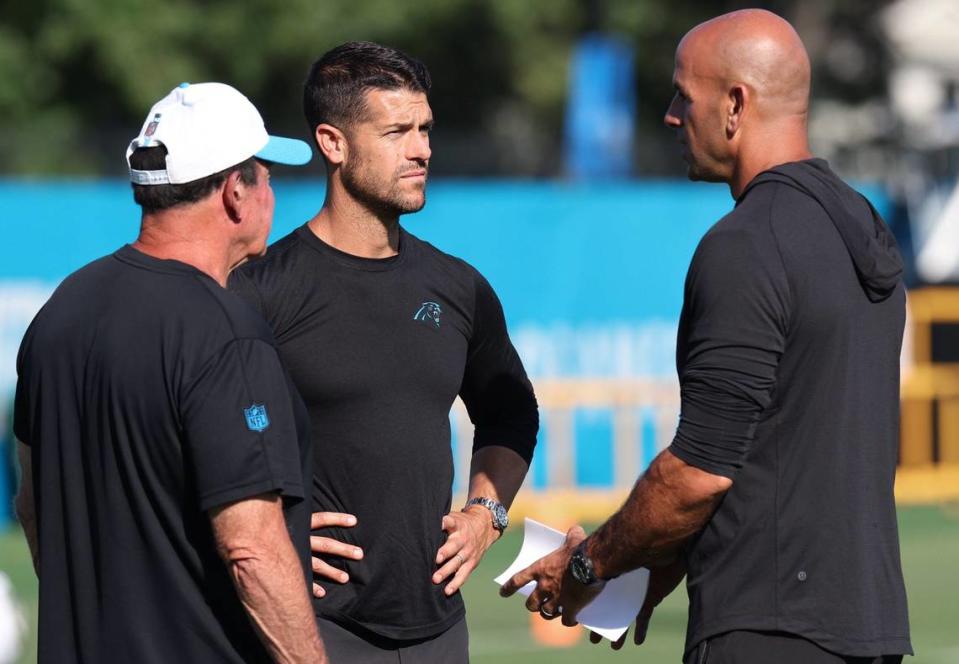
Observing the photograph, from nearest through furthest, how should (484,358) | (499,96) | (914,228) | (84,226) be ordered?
1. (484,358)
2. (84,226)
3. (914,228)
4. (499,96)

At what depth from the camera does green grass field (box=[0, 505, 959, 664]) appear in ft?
28.8

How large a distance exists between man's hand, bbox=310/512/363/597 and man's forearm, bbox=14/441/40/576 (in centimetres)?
73

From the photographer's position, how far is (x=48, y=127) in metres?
24.3

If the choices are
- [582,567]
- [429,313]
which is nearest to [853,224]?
[582,567]

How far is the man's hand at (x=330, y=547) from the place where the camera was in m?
4.43

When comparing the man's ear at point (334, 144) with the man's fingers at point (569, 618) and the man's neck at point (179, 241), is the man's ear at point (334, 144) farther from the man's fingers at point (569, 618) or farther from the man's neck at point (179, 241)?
the man's fingers at point (569, 618)

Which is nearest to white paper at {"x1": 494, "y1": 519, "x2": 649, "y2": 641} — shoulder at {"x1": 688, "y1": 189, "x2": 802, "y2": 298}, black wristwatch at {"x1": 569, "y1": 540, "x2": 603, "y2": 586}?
black wristwatch at {"x1": 569, "y1": 540, "x2": 603, "y2": 586}

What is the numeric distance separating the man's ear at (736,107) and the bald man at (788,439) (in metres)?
0.16

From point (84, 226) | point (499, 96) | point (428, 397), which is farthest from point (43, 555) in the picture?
point (499, 96)

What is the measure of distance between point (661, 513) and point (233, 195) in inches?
50.7

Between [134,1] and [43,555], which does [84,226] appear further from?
[134,1]

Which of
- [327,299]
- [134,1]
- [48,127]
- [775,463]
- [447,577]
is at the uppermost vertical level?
[134,1]

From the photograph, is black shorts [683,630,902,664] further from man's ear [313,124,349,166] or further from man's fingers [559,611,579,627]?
man's ear [313,124,349,166]

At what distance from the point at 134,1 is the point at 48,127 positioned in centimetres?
233
